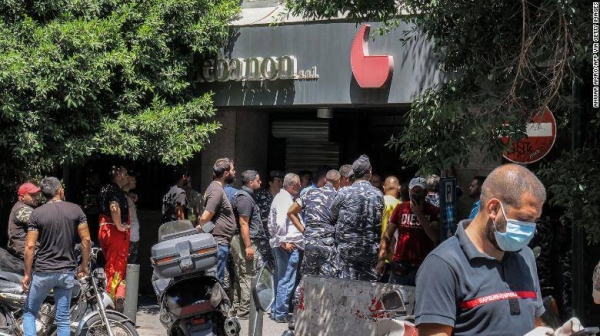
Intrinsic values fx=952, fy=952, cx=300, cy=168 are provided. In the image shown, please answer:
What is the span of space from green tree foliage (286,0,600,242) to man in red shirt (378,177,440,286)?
1.68 metres

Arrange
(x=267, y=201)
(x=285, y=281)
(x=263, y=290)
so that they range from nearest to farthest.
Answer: (x=263, y=290) → (x=285, y=281) → (x=267, y=201)

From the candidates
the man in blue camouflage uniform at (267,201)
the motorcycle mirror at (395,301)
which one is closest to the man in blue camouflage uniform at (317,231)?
the man in blue camouflage uniform at (267,201)

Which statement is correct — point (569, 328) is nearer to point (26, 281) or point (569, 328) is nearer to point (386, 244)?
point (386, 244)

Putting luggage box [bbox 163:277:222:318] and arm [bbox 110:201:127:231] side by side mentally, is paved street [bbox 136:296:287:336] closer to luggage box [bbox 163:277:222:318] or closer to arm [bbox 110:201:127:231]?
arm [bbox 110:201:127:231]

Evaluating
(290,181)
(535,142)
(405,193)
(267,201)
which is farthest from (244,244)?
(535,142)

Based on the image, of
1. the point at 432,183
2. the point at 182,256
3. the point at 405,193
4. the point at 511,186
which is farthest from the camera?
the point at 405,193

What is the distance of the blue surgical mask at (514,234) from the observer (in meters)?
3.76

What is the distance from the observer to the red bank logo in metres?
11.8

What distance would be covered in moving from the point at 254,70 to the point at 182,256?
5.41 meters

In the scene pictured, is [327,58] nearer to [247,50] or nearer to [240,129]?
[247,50]

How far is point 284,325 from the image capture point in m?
11.8

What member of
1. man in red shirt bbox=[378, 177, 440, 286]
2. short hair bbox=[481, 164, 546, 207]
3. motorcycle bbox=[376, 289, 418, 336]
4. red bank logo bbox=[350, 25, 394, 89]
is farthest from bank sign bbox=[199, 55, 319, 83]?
short hair bbox=[481, 164, 546, 207]

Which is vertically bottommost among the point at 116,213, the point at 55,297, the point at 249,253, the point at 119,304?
the point at 119,304

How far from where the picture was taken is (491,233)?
3822 mm
